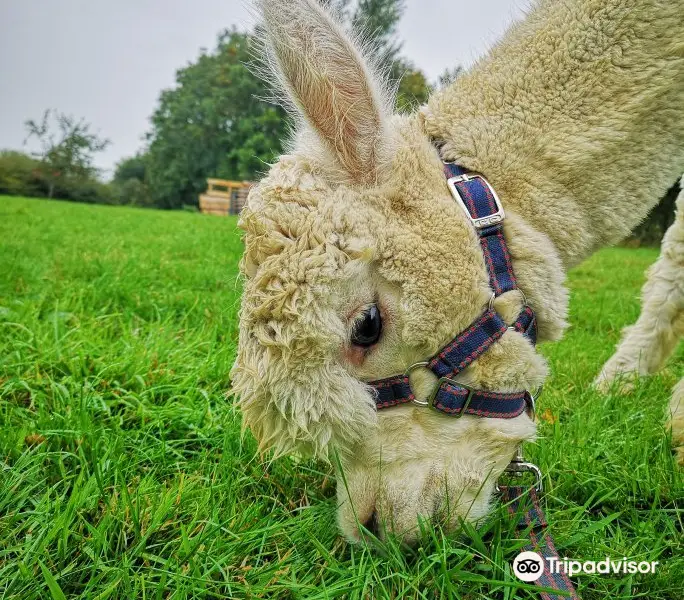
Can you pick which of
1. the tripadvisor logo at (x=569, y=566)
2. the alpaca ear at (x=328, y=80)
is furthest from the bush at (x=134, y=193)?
the tripadvisor logo at (x=569, y=566)

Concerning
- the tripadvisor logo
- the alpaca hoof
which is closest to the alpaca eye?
the tripadvisor logo

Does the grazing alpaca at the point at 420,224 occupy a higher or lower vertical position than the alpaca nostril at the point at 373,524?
higher

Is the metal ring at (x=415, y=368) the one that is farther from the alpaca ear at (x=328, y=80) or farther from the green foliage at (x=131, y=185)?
the green foliage at (x=131, y=185)

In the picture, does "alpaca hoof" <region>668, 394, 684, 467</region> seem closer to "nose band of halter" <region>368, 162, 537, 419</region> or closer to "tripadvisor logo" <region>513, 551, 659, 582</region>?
"tripadvisor logo" <region>513, 551, 659, 582</region>

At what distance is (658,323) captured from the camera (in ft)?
11.3

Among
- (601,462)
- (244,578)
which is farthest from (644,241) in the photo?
(244,578)

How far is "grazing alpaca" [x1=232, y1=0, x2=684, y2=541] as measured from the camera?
60.7 inches

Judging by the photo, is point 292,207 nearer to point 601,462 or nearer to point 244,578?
point 244,578

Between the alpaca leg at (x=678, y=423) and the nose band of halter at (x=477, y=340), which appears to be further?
the alpaca leg at (x=678, y=423)

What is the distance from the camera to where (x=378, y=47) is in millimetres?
1820

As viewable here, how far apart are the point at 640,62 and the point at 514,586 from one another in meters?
1.69

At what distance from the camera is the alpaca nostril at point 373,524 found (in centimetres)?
168

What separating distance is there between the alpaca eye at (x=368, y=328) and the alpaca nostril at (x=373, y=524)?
55cm

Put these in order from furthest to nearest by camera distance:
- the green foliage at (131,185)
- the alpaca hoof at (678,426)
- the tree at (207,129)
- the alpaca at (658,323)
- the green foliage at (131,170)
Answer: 1. the green foliage at (131,170)
2. the green foliage at (131,185)
3. the tree at (207,129)
4. the alpaca at (658,323)
5. the alpaca hoof at (678,426)
